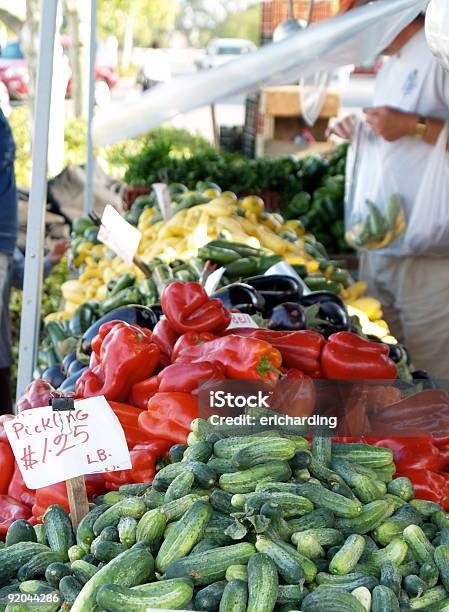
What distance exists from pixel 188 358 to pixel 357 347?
487mm

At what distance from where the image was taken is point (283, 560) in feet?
5.35

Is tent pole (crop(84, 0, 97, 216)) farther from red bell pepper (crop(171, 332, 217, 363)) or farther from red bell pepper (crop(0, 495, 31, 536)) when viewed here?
red bell pepper (crop(0, 495, 31, 536))

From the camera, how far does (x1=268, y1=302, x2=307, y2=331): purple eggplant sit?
3016mm

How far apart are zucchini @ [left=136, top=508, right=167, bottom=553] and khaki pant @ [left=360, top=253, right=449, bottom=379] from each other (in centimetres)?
346

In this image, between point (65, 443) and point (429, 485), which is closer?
point (65, 443)

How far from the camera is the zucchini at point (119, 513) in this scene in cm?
182

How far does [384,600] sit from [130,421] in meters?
1.00

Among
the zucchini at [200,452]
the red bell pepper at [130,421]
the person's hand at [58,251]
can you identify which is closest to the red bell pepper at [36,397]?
the red bell pepper at [130,421]

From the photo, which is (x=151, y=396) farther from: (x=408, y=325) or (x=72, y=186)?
(x=72, y=186)

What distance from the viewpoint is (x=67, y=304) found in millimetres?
4699

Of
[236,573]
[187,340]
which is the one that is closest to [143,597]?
[236,573]

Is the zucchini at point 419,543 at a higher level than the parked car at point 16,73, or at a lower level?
higher

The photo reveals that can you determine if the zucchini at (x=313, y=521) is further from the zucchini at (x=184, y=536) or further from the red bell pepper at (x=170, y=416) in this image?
the red bell pepper at (x=170, y=416)

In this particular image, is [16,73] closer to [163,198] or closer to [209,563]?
[163,198]
